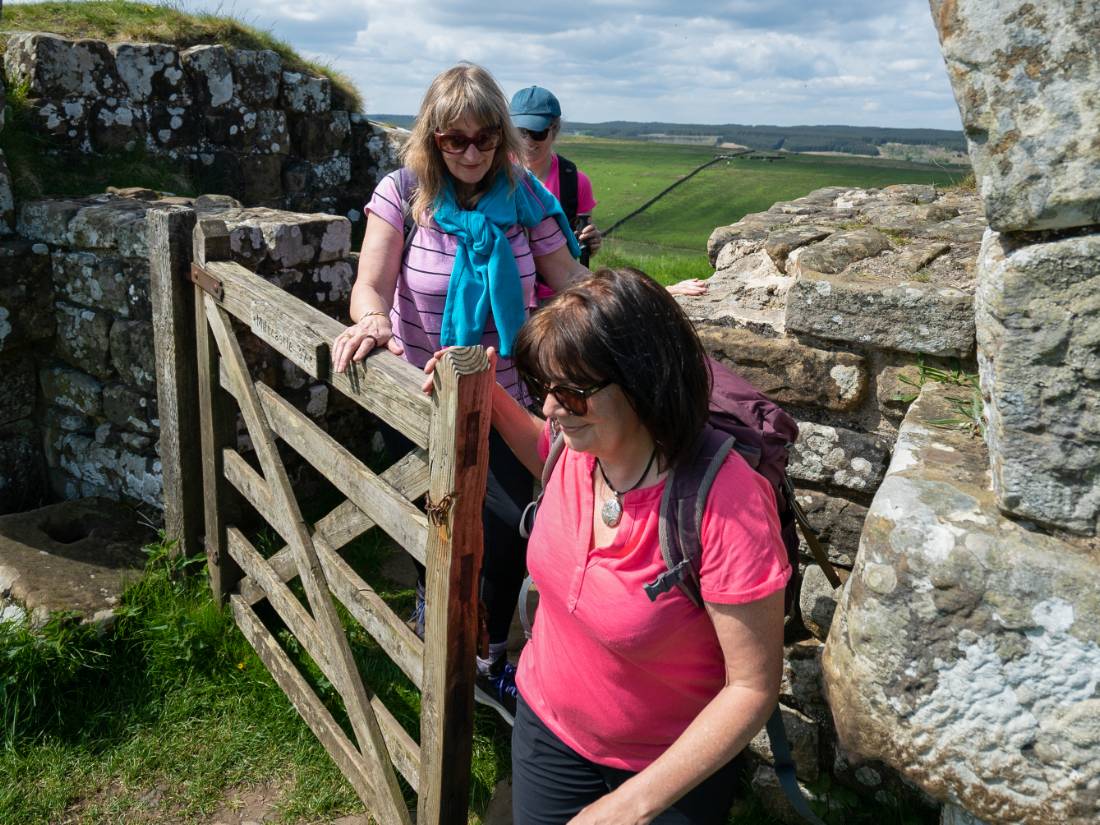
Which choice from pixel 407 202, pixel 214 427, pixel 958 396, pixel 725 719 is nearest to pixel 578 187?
pixel 407 202

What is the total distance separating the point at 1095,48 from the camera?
1164 mm

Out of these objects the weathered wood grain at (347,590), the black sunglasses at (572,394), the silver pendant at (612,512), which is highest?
the black sunglasses at (572,394)

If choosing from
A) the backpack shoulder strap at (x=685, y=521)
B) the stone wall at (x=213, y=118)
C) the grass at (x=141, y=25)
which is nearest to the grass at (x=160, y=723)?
the backpack shoulder strap at (x=685, y=521)

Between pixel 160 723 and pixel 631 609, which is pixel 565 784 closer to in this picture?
pixel 631 609

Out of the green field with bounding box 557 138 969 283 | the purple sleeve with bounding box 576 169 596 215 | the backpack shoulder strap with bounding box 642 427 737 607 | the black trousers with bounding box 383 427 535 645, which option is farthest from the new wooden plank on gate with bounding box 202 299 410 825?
the green field with bounding box 557 138 969 283

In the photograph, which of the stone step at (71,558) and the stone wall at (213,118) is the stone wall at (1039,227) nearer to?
the stone step at (71,558)

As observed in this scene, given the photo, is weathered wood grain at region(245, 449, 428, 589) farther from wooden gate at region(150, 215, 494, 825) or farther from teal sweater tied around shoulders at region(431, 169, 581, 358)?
teal sweater tied around shoulders at region(431, 169, 581, 358)

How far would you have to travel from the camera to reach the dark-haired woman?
1843mm

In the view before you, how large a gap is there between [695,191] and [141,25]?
753 inches

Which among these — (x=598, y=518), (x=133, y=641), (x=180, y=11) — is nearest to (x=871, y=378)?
(x=598, y=518)

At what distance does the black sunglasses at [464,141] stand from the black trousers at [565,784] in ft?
6.01

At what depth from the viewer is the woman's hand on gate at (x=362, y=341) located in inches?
111

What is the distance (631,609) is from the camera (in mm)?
1936

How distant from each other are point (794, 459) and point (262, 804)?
241cm
